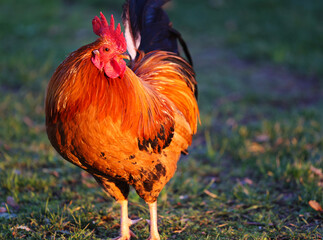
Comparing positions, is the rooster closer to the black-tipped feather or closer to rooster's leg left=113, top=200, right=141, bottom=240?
rooster's leg left=113, top=200, right=141, bottom=240

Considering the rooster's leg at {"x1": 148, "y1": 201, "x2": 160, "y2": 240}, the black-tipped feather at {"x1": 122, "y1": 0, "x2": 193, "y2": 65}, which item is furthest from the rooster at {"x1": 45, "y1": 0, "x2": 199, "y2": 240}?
the black-tipped feather at {"x1": 122, "y1": 0, "x2": 193, "y2": 65}

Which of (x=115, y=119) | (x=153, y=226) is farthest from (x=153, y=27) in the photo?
(x=153, y=226)

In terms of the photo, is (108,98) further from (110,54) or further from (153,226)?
(153,226)

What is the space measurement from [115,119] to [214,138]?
10.3ft

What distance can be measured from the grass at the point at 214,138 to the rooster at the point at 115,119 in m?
0.63

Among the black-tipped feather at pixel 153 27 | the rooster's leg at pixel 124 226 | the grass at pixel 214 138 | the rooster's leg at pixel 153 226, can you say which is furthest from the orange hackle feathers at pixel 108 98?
the grass at pixel 214 138

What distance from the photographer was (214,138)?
5754 millimetres

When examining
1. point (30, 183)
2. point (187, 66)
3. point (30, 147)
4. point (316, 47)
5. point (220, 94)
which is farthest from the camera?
point (316, 47)

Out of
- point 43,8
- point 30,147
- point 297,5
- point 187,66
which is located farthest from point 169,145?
point 297,5

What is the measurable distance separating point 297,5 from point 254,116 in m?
6.06

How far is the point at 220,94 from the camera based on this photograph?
23.6 feet

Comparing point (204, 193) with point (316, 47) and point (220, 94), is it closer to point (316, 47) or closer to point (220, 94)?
point (220, 94)

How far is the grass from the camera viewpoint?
12.2 feet

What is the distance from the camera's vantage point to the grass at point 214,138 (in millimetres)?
3727
